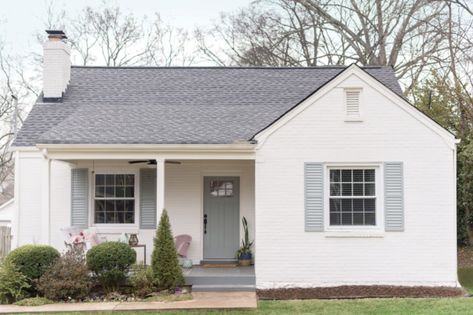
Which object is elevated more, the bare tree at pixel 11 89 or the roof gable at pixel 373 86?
the bare tree at pixel 11 89

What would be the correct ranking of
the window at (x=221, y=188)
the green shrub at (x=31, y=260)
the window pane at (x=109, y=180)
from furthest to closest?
the window at (x=221, y=188) < the window pane at (x=109, y=180) < the green shrub at (x=31, y=260)

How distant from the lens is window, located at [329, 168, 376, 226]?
11.3 metres

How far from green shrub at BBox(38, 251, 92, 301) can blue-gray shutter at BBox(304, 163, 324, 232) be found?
446 centimetres

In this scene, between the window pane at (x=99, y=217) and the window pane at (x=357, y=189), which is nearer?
the window pane at (x=357, y=189)

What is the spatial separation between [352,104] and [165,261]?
4.93 metres

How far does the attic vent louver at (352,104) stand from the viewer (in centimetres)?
1137

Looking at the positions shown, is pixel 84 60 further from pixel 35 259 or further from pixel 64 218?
pixel 35 259

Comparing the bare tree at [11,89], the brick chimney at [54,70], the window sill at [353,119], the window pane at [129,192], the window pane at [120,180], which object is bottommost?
the window pane at [129,192]

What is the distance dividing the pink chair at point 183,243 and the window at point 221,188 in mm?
1228

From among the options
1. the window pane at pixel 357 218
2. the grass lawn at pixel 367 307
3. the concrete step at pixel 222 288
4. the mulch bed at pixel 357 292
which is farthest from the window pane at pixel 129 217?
the window pane at pixel 357 218

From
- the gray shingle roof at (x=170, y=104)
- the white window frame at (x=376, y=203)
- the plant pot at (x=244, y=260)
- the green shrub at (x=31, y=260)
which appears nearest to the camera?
the green shrub at (x=31, y=260)

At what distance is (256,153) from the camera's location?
11.4 metres

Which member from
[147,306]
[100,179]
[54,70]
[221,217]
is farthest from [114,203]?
[147,306]

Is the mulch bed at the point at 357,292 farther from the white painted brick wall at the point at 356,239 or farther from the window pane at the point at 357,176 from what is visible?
the window pane at the point at 357,176
